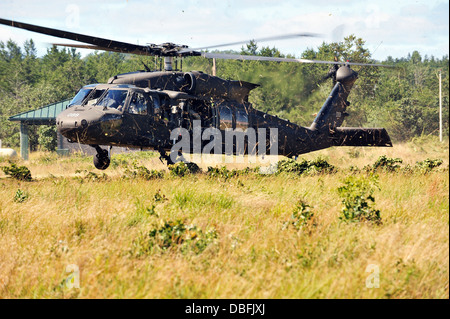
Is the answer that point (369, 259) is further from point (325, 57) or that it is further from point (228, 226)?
point (325, 57)

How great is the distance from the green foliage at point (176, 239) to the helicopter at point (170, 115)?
570 cm

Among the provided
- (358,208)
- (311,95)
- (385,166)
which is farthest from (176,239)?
(311,95)

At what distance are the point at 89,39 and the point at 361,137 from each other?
10155 mm

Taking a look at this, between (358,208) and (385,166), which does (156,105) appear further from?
(358,208)

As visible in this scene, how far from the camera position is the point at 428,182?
1116 centimetres

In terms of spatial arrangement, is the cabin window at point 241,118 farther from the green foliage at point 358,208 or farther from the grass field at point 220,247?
the green foliage at point 358,208

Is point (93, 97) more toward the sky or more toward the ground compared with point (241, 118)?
more toward the sky

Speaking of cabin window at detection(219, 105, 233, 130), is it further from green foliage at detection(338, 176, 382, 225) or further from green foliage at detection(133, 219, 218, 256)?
green foliage at detection(133, 219, 218, 256)

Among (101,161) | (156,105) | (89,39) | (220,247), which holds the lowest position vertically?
(220,247)

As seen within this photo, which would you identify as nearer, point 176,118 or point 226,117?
point 176,118

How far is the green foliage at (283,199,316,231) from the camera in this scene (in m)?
7.11

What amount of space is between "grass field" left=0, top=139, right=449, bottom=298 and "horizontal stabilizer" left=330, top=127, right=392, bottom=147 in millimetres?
7424

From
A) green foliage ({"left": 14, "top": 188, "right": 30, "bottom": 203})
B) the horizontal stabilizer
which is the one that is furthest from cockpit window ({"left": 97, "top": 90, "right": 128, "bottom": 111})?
the horizontal stabilizer

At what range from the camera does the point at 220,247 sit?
248 inches
